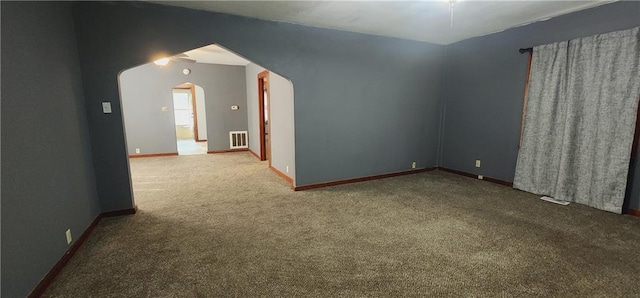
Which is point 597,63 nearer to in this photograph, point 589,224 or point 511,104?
point 511,104

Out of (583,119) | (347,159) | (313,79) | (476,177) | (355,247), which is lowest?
(355,247)

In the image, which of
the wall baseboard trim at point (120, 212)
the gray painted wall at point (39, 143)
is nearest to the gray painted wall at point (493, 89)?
the wall baseboard trim at point (120, 212)

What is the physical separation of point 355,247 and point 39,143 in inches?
105

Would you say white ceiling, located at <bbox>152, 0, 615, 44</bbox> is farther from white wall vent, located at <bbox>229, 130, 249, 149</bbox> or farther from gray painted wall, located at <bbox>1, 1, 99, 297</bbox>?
white wall vent, located at <bbox>229, 130, 249, 149</bbox>

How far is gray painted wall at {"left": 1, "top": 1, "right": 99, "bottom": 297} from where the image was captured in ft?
5.61

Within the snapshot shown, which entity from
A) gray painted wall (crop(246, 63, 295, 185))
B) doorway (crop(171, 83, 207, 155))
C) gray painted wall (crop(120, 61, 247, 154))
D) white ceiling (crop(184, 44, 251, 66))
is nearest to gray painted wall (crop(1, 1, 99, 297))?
gray painted wall (crop(246, 63, 295, 185))

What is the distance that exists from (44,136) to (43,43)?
0.77 meters

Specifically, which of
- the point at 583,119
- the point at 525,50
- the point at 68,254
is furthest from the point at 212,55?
the point at 583,119

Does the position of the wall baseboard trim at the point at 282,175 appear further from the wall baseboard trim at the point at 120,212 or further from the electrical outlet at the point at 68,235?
the electrical outlet at the point at 68,235

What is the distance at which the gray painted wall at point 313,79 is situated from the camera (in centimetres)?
296

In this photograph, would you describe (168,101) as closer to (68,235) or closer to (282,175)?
(282,175)

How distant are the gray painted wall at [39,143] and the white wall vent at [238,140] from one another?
4.77m

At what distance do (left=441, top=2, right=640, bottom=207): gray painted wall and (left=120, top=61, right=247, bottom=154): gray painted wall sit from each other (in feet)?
17.4

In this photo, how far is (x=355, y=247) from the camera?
2.50 m
